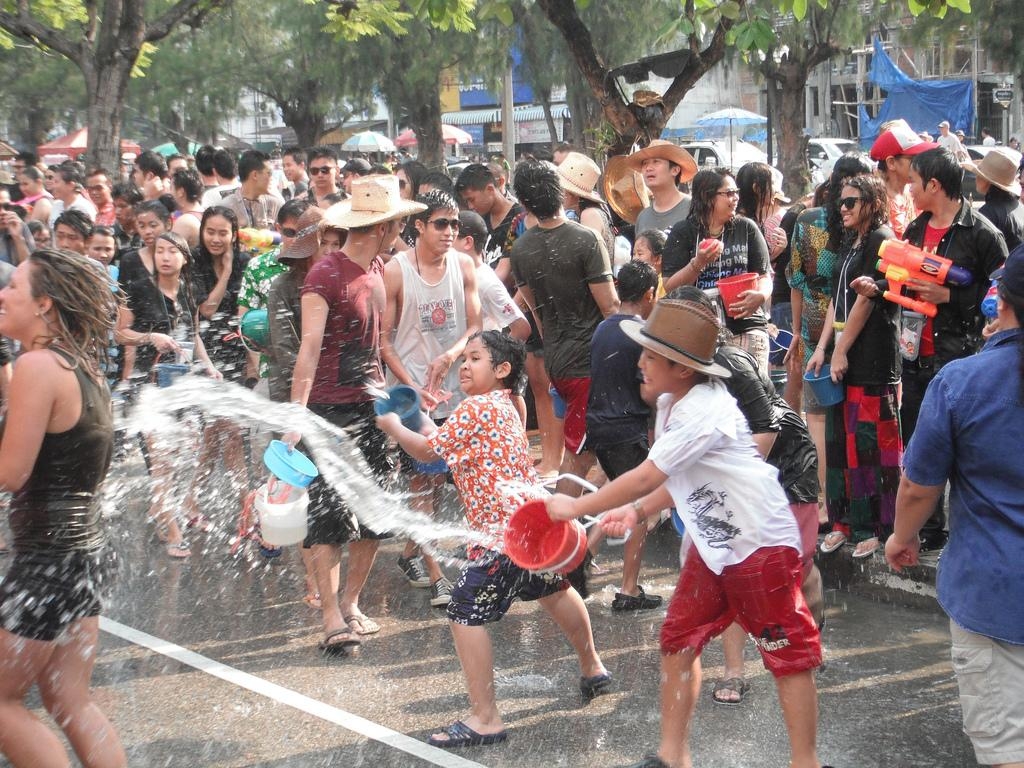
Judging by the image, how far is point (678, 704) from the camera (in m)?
4.10

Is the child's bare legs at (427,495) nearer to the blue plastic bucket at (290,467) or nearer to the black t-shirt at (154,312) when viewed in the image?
the blue plastic bucket at (290,467)

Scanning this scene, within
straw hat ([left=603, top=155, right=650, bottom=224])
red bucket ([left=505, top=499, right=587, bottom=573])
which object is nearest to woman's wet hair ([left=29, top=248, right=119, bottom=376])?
red bucket ([left=505, top=499, right=587, bottom=573])

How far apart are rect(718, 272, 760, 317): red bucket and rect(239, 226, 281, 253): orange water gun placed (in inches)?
137

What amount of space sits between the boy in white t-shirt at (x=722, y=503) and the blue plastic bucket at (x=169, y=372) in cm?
359

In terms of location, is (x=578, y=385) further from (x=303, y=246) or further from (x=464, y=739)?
(x=464, y=739)

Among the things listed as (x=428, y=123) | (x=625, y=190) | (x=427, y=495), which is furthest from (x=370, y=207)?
(x=428, y=123)

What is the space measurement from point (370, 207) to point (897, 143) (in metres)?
3.31

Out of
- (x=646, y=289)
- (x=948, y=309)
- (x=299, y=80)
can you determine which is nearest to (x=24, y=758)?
(x=646, y=289)

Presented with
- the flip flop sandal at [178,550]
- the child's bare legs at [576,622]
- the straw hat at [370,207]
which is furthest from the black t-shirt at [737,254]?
the flip flop sandal at [178,550]

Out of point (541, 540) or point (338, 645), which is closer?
point (541, 540)

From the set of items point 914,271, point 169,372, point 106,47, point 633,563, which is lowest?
point 633,563

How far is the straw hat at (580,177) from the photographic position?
27.0 ft

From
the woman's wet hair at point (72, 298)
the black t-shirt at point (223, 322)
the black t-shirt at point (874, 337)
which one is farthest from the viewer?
the black t-shirt at point (223, 322)

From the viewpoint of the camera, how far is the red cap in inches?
277
